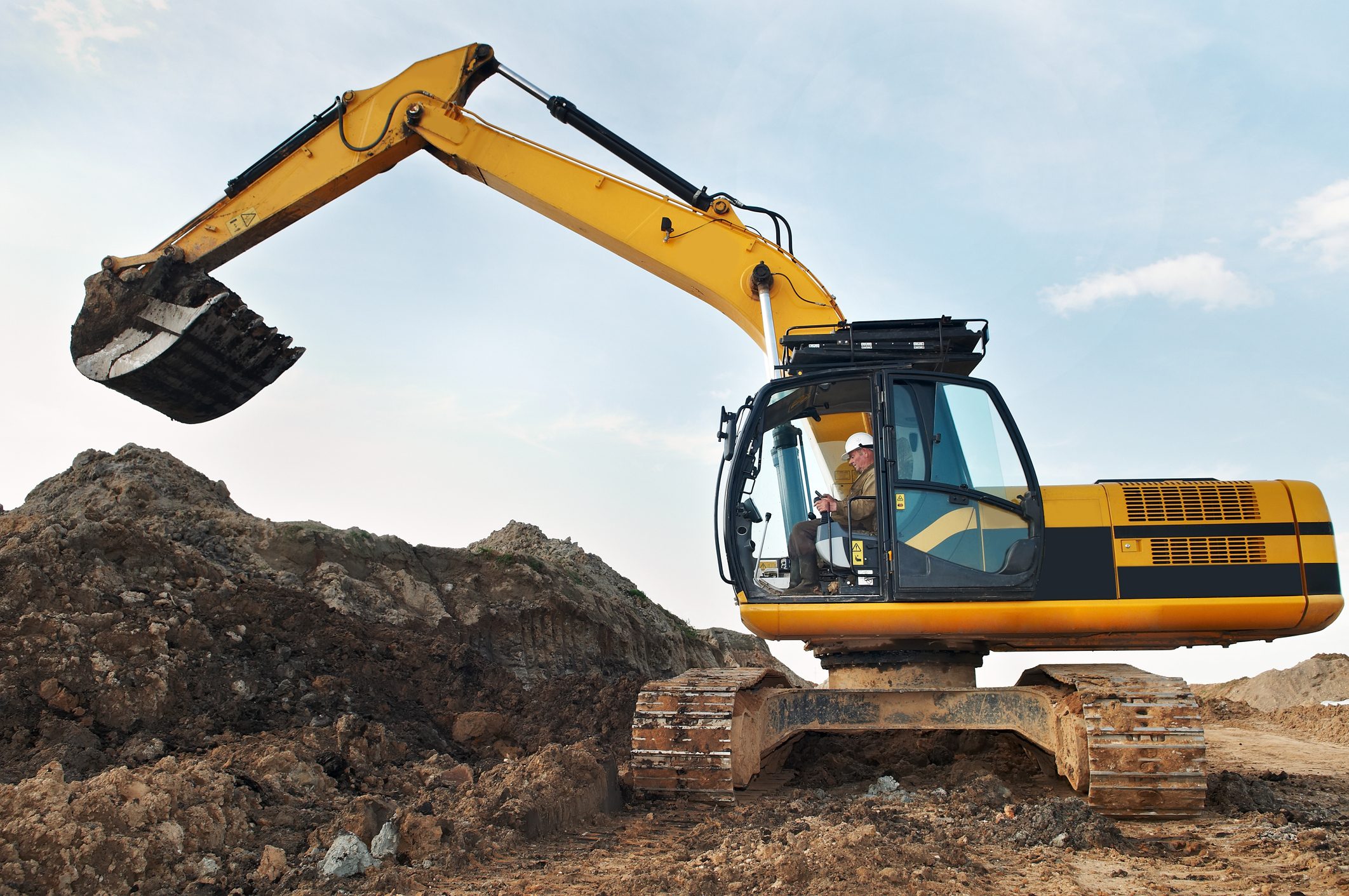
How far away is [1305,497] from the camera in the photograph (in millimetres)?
6363

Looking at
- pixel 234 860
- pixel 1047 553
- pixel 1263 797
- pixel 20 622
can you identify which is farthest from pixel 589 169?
pixel 1263 797

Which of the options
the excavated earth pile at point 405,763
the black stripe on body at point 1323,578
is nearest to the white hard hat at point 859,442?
the excavated earth pile at point 405,763

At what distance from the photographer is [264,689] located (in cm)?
725

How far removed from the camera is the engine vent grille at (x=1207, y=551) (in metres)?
6.23

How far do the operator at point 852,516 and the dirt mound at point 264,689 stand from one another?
1568mm

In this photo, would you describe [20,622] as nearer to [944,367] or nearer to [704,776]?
[704,776]

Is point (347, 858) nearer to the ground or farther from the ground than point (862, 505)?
nearer to the ground

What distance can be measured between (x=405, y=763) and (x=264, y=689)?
152 centimetres

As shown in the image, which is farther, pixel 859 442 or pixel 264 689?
pixel 264 689

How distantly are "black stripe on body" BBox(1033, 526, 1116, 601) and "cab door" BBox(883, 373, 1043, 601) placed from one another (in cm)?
8

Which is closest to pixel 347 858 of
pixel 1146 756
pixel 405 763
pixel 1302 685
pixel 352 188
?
pixel 405 763

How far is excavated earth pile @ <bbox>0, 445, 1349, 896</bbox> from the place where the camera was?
164 inches

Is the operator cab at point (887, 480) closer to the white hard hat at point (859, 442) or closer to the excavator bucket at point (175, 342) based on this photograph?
the white hard hat at point (859, 442)

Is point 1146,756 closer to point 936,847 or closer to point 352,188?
point 936,847
